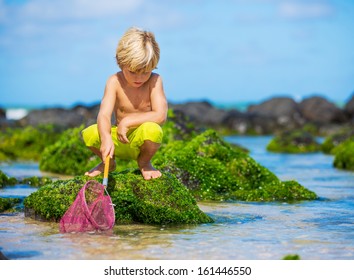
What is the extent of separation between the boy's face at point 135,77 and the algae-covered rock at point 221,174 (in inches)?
97.7

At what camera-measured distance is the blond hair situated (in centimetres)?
753

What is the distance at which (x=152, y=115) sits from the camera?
798 centimetres

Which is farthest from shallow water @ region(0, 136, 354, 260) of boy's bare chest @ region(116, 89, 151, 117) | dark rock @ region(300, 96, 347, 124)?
dark rock @ region(300, 96, 347, 124)

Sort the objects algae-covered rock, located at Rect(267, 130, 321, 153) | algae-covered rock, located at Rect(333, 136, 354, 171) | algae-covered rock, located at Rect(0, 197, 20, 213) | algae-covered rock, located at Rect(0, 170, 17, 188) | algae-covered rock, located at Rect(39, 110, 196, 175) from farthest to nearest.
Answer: algae-covered rock, located at Rect(267, 130, 321, 153) < algae-covered rock, located at Rect(333, 136, 354, 171) < algae-covered rock, located at Rect(39, 110, 196, 175) < algae-covered rock, located at Rect(0, 170, 17, 188) < algae-covered rock, located at Rect(0, 197, 20, 213)

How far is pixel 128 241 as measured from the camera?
22.9 feet

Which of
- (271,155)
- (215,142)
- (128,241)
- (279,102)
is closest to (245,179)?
(215,142)

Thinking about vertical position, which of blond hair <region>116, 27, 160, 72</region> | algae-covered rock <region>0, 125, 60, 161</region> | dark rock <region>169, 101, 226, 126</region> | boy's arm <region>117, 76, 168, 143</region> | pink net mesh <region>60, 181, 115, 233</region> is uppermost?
dark rock <region>169, 101, 226, 126</region>

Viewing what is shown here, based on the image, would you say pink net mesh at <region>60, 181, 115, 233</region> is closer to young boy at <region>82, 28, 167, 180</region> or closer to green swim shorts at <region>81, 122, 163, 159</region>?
young boy at <region>82, 28, 167, 180</region>

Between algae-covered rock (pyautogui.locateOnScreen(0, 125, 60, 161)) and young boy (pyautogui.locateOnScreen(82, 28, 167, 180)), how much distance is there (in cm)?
978

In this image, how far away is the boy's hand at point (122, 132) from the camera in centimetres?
782

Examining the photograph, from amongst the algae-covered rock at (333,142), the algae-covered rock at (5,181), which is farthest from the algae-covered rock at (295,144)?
the algae-covered rock at (5,181)

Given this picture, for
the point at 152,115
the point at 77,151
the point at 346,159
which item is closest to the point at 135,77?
the point at 152,115

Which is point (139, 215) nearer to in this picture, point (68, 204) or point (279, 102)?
point (68, 204)

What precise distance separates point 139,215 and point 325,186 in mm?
4947
